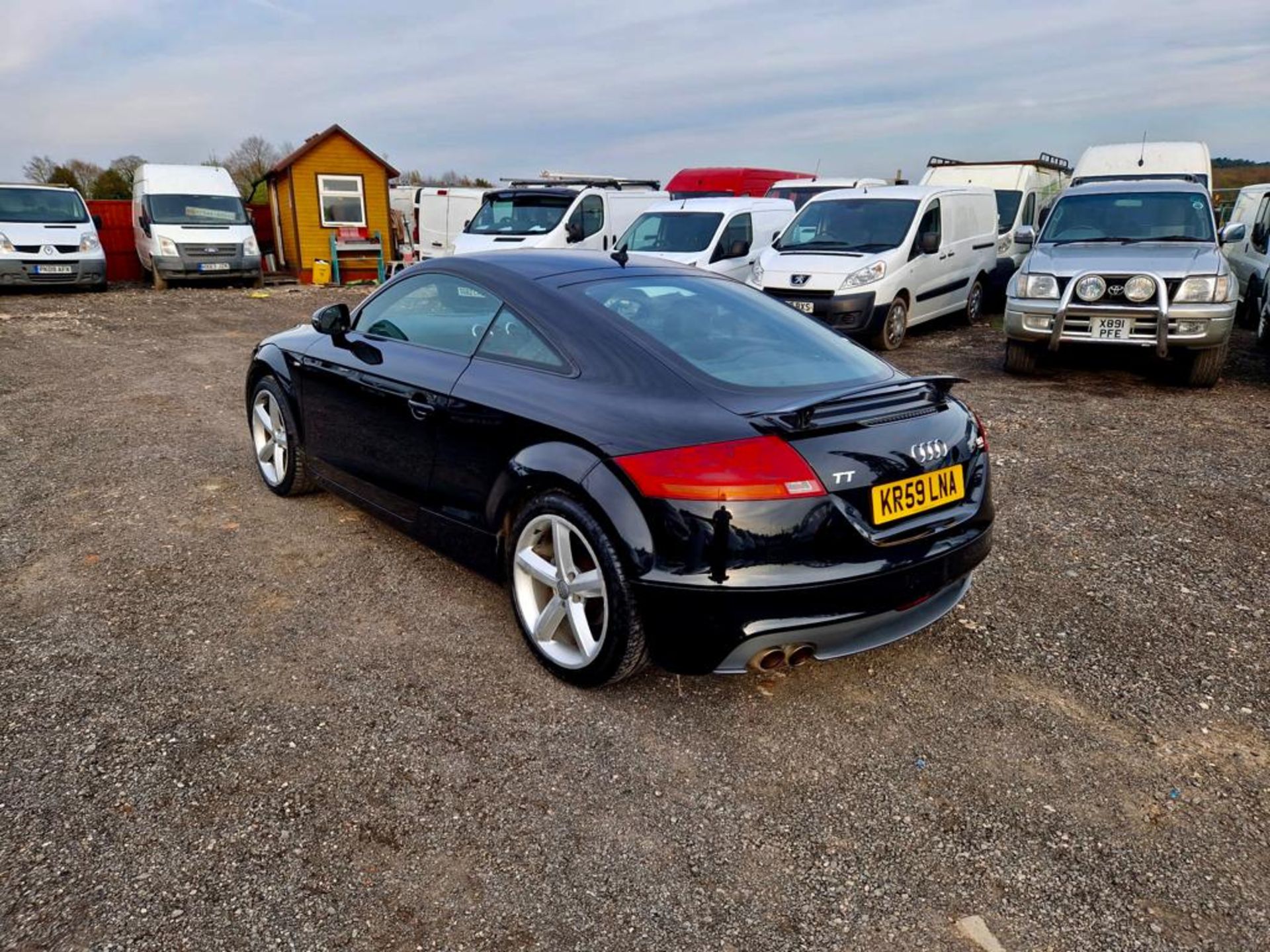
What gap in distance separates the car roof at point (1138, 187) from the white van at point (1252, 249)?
1.47 m

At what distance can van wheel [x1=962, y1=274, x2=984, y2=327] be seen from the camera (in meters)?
12.2

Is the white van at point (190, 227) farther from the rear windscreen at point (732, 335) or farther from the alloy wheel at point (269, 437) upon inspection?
the rear windscreen at point (732, 335)

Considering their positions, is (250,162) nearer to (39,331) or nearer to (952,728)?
(39,331)

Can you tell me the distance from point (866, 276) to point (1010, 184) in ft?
22.0

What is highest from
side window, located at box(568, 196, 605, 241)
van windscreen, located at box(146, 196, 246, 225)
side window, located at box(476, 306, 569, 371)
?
van windscreen, located at box(146, 196, 246, 225)

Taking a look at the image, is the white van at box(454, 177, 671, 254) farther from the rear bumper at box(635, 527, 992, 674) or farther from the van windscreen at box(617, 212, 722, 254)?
the rear bumper at box(635, 527, 992, 674)

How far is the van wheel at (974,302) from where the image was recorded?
12.2 m

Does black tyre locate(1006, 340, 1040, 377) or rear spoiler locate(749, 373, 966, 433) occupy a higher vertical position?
rear spoiler locate(749, 373, 966, 433)

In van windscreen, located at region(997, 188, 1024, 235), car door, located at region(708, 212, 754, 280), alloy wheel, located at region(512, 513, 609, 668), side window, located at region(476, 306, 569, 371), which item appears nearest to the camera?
alloy wheel, located at region(512, 513, 609, 668)

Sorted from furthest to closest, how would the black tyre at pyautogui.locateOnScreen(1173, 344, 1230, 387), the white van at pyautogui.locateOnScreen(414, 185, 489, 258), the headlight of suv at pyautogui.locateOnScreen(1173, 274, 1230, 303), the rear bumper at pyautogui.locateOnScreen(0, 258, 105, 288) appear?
the white van at pyautogui.locateOnScreen(414, 185, 489, 258) → the rear bumper at pyautogui.locateOnScreen(0, 258, 105, 288) → the black tyre at pyautogui.locateOnScreen(1173, 344, 1230, 387) → the headlight of suv at pyautogui.locateOnScreen(1173, 274, 1230, 303)

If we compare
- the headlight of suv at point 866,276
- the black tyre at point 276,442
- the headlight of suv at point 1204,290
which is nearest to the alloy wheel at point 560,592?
the black tyre at point 276,442

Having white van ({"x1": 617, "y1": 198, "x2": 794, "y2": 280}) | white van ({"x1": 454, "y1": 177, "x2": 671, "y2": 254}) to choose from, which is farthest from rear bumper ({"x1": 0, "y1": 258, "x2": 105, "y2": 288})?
white van ({"x1": 617, "y1": 198, "x2": 794, "y2": 280})

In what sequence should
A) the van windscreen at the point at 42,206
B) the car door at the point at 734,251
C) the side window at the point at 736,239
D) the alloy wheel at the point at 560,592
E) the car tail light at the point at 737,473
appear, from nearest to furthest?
the car tail light at the point at 737,473
the alloy wheel at the point at 560,592
the car door at the point at 734,251
the side window at the point at 736,239
the van windscreen at the point at 42,206

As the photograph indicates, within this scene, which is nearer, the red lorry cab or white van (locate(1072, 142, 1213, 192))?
white van (locate(1072, 142, 1213, 192))
